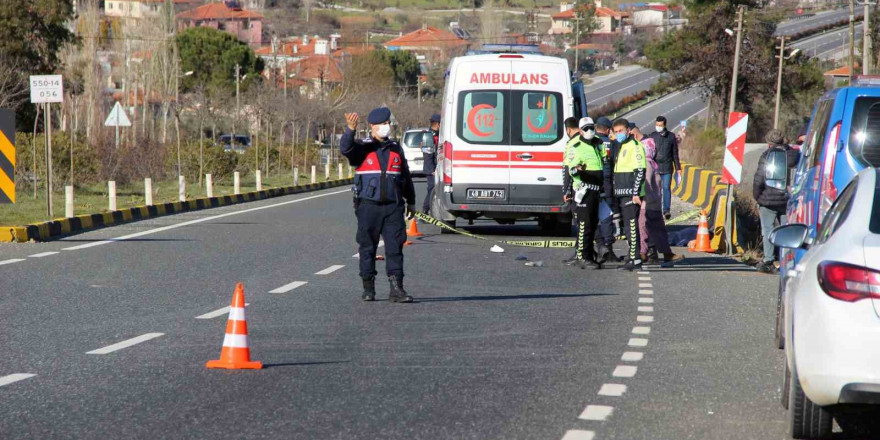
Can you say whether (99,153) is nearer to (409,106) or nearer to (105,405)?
(105,405)

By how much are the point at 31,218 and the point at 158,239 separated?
3.79 metres

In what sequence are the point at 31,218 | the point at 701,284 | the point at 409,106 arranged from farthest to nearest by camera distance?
the point at 409,106 < the point at 31,218 < the point at 701,284

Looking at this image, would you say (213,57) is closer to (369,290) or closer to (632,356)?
(369,290)

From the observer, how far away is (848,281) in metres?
5.62

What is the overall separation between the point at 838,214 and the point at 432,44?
148m

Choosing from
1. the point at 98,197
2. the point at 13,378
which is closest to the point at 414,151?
the point at 98,197

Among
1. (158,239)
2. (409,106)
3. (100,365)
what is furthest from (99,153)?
(409,106)

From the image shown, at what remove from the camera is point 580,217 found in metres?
15.8

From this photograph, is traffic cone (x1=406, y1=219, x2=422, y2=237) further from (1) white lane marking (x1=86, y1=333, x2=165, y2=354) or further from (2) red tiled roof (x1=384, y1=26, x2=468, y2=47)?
(2) red tiled roof (x1=384, y1=26, x2=468, y2=47)

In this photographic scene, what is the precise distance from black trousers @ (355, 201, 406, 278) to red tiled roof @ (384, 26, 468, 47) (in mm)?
133328

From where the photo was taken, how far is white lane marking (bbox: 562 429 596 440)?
20.6 ft

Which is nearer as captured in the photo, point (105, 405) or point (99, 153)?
Result: point (105, 405)

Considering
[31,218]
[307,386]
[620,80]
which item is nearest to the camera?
[307,386]

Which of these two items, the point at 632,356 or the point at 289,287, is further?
the point at 289,287
